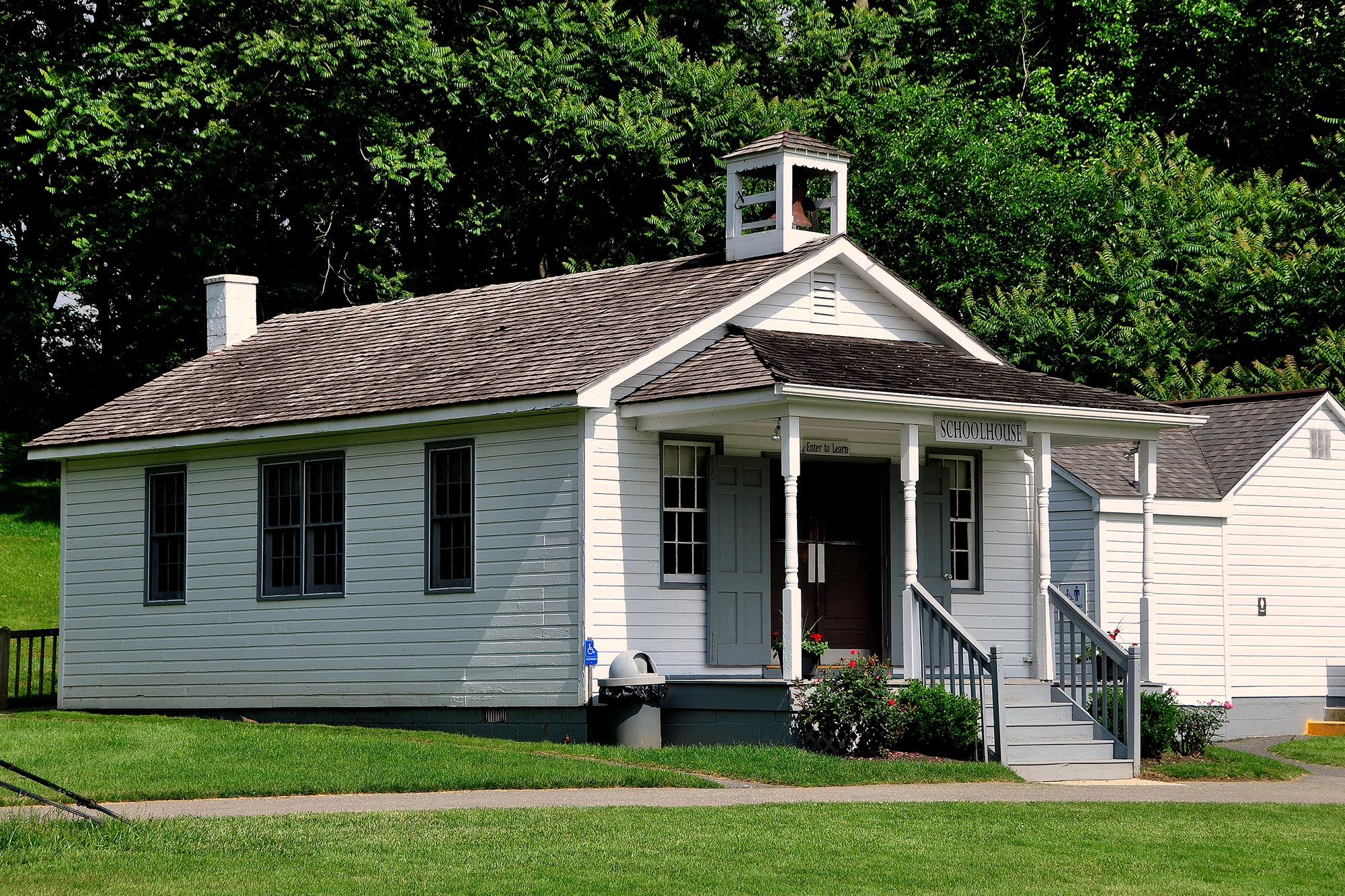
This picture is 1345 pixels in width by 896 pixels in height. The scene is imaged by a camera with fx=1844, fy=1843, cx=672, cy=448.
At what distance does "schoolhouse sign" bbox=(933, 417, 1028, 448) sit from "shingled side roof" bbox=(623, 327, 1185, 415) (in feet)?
1.00

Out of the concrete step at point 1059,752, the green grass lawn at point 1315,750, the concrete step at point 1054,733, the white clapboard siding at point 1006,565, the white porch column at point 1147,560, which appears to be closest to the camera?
the concrete step at point 1059,752

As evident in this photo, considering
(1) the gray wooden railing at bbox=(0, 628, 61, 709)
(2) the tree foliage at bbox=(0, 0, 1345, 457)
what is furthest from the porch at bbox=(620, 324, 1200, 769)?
(2) the tree foliage at bbox=(0, 0, 1345, 457)

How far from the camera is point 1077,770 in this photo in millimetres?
18016

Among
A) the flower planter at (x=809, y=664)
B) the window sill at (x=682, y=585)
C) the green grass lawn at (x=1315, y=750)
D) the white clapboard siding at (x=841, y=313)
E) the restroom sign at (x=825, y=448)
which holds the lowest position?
the green grass lawn at (x=1315, y=750)

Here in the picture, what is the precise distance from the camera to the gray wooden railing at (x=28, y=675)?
971 inches

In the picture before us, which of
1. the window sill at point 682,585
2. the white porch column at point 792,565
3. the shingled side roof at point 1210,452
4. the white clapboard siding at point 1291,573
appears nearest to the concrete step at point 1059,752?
the white porch column at point 792,565

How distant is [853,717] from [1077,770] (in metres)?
2.40

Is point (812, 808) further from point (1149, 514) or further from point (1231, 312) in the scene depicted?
point (1231, 312)

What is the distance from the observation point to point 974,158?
107ft

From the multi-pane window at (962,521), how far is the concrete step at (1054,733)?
10.6 feet

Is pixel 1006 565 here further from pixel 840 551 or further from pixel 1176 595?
pixel 1176 595

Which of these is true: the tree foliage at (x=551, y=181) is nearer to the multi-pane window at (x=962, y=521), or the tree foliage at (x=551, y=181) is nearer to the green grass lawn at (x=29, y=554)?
the green grass lawn at (x=29, y=554)

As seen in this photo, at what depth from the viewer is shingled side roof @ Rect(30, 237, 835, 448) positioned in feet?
67.1

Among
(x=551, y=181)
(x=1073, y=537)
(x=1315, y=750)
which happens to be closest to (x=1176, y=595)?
(x=1073, y=537)
